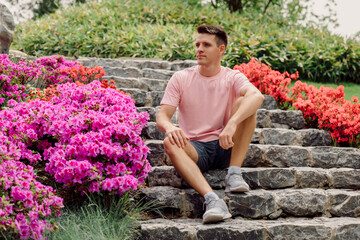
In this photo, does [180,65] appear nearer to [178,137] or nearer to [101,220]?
[178,137]

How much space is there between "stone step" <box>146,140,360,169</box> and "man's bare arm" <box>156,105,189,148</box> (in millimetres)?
630

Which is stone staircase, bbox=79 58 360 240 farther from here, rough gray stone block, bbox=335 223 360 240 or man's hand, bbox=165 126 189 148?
man's hand, bbox=165 126 189 148

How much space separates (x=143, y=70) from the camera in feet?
21.9

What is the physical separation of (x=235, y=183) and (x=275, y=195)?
440 millimetres

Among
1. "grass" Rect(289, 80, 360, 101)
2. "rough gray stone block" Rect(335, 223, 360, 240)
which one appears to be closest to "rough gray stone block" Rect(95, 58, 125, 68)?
"grass" Rect(289, 80, 360, 101)

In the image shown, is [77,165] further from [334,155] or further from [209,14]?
[209,14]

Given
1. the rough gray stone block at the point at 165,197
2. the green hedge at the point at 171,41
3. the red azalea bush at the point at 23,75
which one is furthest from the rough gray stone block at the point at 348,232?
the green hedge at the point at 171,41

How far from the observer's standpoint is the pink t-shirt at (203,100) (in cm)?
348

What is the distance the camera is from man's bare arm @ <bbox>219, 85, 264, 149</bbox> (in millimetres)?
3074

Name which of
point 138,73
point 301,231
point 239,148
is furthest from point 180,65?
point 301,231

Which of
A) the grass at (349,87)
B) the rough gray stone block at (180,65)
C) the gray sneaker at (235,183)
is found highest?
the rough gray stone block at (180,65)

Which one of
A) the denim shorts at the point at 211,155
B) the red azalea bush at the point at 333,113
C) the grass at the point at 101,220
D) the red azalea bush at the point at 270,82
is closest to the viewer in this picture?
the grass at the point at 101,220

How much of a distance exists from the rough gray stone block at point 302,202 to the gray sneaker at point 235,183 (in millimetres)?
382

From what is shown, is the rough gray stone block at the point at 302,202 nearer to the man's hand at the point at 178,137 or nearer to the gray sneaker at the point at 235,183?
the gray sneaker at the point at 235,183
